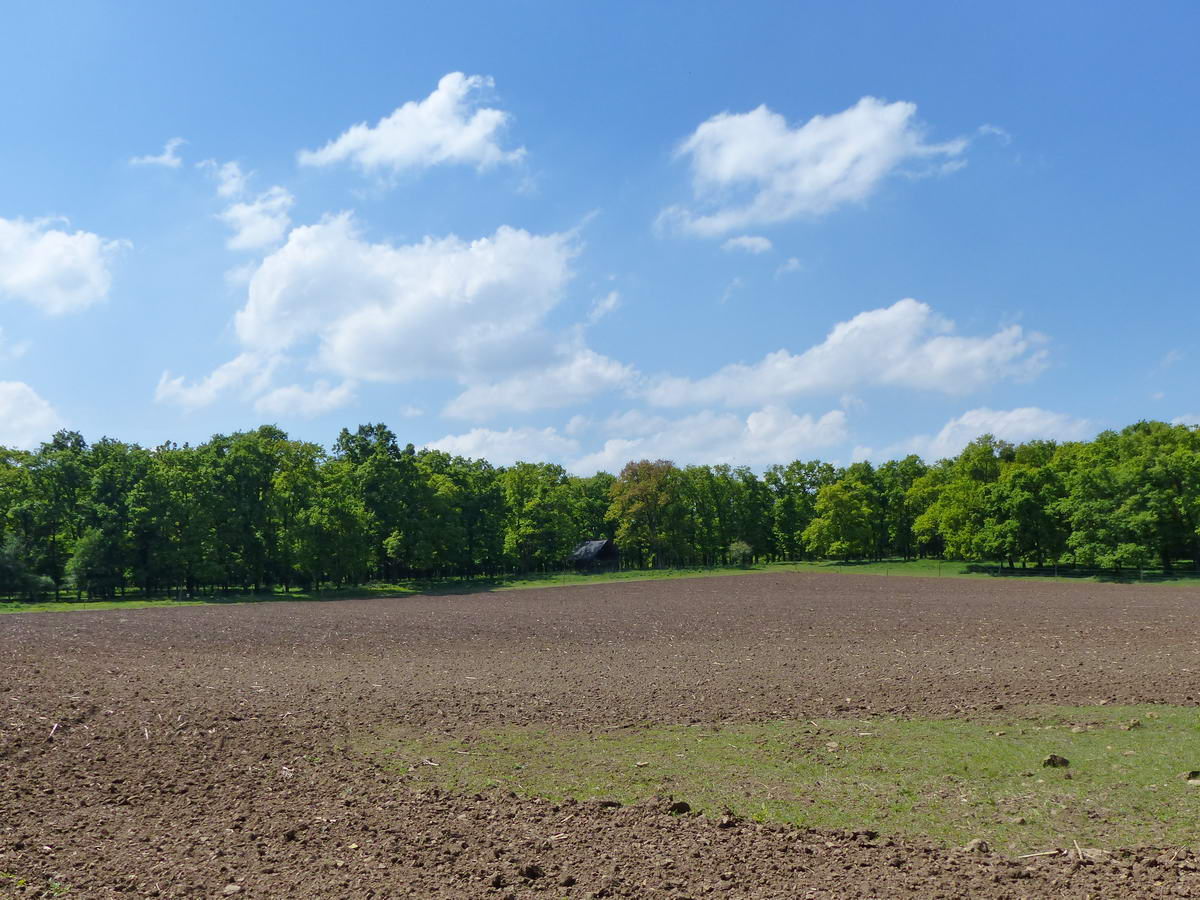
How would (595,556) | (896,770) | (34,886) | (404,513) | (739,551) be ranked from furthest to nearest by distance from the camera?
(595,556), (739,551), (404,513), (896,770), (34,886)

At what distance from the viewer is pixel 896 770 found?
32.0 ft

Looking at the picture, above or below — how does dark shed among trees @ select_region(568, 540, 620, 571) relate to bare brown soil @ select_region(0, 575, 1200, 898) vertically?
below

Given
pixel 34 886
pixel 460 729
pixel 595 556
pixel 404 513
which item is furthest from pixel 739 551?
pixel 34 886

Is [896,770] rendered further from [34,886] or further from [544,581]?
[544,581]

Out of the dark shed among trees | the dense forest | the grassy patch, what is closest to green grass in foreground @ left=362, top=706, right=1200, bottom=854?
the grassy patch

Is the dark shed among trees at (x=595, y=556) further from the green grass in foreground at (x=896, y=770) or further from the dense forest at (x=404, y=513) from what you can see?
the green grass in foreground at (x=896, y=770)

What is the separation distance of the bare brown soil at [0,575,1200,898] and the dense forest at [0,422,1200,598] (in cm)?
3152

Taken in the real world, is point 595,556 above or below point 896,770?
below

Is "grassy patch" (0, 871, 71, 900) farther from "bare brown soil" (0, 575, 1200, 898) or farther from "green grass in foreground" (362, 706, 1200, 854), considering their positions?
"green grass in foreground" (362, 706, 1200, 854)

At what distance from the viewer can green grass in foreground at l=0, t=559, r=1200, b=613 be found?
5281 cm

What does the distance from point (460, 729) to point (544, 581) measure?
67990 mm

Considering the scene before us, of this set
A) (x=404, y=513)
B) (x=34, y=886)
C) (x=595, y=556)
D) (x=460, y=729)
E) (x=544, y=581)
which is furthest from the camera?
(x=595, y=556)

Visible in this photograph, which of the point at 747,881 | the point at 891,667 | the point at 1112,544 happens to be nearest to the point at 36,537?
the point at 891,667

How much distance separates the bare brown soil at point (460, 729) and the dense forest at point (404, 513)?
103 feet
